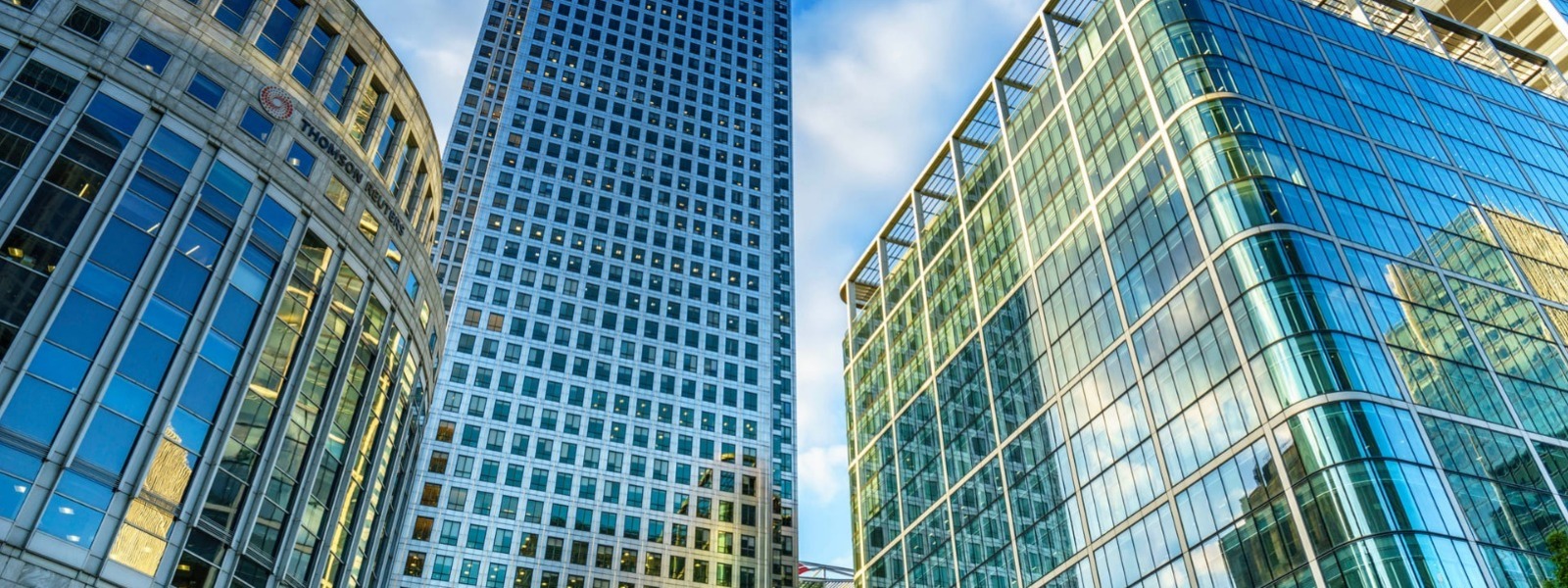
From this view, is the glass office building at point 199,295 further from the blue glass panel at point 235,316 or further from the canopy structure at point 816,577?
the canopy structure at point 816,577

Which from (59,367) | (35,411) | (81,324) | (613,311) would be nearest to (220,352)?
(81,324)

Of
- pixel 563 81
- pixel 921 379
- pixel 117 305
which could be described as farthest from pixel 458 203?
pixel 117 305

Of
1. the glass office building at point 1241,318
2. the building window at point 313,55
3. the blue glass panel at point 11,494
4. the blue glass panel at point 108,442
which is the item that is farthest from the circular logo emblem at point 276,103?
the glass office building at point 1241,318

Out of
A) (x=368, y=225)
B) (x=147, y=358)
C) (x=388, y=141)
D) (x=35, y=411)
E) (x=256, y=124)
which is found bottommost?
(x=35, y=411)

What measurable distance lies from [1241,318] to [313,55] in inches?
1694

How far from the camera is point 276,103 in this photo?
43.1 m

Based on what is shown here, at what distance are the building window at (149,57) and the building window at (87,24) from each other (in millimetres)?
1088

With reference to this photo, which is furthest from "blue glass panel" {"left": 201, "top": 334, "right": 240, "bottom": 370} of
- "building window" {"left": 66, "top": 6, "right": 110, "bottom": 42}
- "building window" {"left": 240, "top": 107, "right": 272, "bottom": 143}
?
"building window" {"left": 66, "top": 6, "right": 110, "bottom": 42}

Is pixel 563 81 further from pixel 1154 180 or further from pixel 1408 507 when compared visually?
pixel 1408 507

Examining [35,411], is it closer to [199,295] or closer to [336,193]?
[199,295]

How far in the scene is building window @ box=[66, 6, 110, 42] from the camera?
38.8 meters

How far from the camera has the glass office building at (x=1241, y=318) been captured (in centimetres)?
4525

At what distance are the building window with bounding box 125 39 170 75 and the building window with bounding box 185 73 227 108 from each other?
1080mm

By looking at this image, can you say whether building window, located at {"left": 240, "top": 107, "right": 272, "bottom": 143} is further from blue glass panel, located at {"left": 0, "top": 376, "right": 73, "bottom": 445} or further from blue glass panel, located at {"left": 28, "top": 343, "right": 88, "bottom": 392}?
blue glass panel, located at {"left": 0, "top": 376, "right": 73, "bottom": 445}
